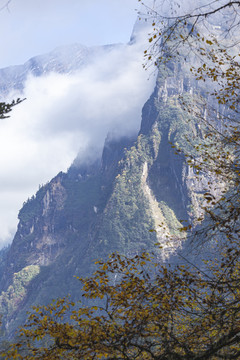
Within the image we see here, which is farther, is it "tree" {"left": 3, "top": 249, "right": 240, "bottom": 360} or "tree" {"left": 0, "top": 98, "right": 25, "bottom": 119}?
"tree" {"left": 0, "top": 98, "right": 25, "bottom": 119}

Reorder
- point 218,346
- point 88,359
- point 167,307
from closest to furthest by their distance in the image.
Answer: point 218,346, point 88,359, point 167,307

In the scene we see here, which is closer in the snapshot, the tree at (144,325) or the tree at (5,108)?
the tree at (144,325)

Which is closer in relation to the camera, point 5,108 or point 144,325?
point 144,325

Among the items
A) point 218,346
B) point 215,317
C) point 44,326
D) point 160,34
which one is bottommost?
point 218,346

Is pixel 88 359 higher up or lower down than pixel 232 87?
lower down

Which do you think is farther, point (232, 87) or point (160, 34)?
point (232, 87)

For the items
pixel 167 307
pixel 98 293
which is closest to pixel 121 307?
pixel 98 293

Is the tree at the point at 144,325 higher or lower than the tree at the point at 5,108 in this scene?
lower

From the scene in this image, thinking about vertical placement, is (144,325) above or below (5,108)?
below

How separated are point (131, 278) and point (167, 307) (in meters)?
0.99

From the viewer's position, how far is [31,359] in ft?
24.2

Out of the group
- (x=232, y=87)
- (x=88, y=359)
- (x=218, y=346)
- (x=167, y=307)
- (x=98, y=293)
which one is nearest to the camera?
(x=218, y=346)

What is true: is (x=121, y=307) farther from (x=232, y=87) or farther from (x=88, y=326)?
(x=232, y=87)

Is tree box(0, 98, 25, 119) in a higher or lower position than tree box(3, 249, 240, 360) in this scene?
higher
